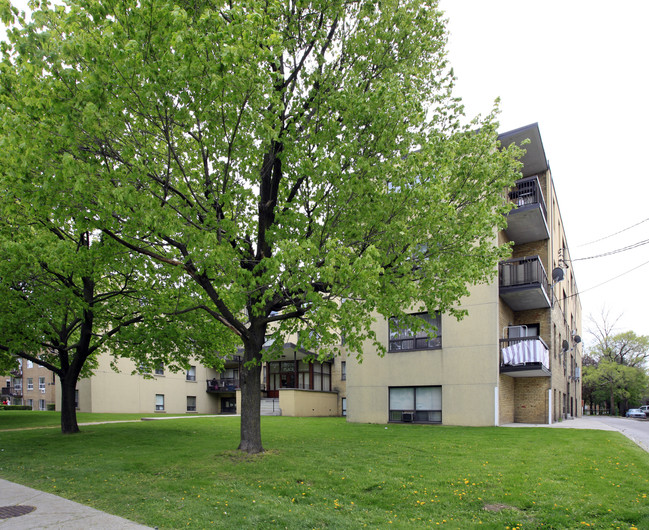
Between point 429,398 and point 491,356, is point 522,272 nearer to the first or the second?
point 491,356

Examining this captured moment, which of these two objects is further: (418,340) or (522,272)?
(418,340)

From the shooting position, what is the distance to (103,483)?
810cm

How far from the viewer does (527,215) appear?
20.0m

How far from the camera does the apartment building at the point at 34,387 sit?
44.5 m

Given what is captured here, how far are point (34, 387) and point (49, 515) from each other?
47.1m

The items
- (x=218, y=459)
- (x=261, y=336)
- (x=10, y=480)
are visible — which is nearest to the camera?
(x=10, y=480)

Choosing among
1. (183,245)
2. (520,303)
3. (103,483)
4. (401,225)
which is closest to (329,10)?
(401,225)

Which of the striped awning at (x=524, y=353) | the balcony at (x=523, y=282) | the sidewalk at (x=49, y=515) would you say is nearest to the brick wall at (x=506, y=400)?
the striped awning at (x=524, y=353)

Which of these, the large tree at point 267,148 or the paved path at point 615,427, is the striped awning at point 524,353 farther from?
the large tree at point 267,148

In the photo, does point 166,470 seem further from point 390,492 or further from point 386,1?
point 386,1

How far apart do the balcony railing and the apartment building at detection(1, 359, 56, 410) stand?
13574mm

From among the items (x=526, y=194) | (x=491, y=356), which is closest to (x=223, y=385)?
(x=491, y=356)

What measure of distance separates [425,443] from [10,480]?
8.86 metres

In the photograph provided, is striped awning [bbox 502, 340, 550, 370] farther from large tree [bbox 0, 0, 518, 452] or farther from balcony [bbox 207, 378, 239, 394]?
balcony [bbox 207, 378, 239, 394]
